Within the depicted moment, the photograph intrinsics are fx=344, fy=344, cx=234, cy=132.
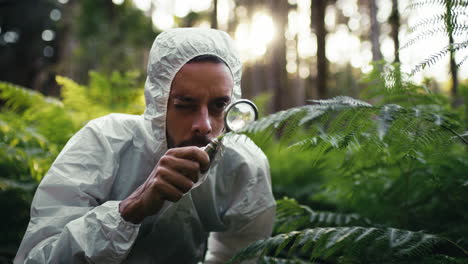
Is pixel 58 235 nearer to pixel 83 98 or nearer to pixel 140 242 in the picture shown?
pixel 140 242

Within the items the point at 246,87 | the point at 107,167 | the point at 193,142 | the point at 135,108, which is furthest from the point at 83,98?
the point at 246,87

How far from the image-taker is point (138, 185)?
2.00m

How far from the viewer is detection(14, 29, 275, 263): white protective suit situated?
1.54m

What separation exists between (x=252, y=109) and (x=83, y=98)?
10.4 ft

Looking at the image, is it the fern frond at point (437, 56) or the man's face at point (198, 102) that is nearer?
the fern frond at point (437, 56)

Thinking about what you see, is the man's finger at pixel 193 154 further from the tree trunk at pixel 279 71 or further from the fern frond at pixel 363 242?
the tree trunk at pixel 279 71

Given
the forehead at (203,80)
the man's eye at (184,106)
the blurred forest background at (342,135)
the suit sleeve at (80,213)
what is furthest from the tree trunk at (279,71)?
the suit sleeve at (80,213)

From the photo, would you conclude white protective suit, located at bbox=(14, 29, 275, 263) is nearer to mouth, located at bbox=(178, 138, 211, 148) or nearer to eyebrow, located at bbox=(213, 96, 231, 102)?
mouth, located at bbox=(178, 138, 211, 148)

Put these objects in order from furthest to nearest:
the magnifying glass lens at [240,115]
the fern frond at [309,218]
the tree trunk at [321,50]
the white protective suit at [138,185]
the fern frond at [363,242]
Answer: the tree trunk at [321,50]
the fern frond at [309,218]
the magnifying glass lens at [240,115]
the white protective suit at [138,185]
the fern frond at [363,242]

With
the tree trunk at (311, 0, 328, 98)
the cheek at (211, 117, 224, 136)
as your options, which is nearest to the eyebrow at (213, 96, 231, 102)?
the cheek at (211, 117, 224, 136)

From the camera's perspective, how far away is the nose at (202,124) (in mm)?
1729

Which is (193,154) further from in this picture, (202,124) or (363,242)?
(363,242)

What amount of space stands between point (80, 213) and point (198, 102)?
0.79 m

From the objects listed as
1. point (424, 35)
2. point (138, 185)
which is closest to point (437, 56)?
point (424, 35)
